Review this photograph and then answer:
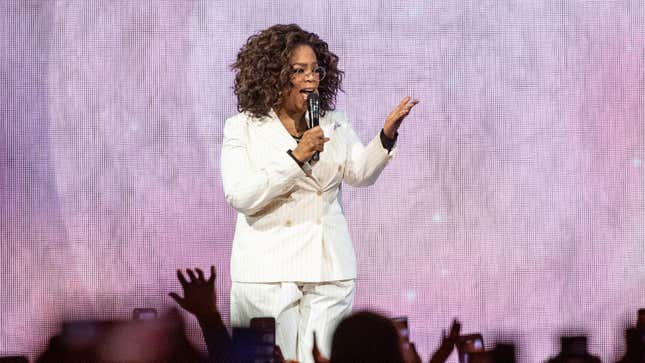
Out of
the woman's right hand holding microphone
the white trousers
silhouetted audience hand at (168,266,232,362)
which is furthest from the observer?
the white trousers

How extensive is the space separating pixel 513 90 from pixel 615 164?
1.65ft

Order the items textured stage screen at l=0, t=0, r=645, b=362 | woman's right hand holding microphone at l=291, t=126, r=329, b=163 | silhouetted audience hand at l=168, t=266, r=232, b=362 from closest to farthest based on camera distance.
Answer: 1. silhouetted audience hand at l=168, t=266, r=232, b=362
2. woman's right hand holding microphone at l=291, t=126, r=329, b=163
3. textured stage screen at l=0, t=0, r=645, b=362

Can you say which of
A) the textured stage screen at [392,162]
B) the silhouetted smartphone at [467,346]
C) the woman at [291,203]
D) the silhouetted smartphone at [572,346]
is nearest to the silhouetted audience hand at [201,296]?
the woman at [291,203]

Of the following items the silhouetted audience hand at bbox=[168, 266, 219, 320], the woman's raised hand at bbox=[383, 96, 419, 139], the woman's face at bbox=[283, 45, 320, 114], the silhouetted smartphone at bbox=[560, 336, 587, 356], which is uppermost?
the woman's face at bbox=[283, 45, 320, 114]

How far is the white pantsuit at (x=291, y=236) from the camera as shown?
3.03m

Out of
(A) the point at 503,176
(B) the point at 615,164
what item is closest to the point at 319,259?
(A) the point at 503,176

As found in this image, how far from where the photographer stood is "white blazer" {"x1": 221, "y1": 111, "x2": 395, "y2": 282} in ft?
9.94

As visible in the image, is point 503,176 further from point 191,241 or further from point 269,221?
point 269,221

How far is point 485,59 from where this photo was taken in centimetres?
424

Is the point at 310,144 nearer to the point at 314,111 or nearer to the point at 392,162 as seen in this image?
the point at 314,111

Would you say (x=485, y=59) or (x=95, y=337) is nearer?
(x=95, y=337)

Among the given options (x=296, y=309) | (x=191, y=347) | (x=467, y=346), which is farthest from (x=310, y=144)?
(x=191, y=347)

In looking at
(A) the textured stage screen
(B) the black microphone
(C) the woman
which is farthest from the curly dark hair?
(A) the textured stage screen

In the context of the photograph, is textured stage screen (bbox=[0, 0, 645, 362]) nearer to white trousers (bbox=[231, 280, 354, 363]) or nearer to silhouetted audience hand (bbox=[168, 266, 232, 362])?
Answer: white trousers (bbox=[231, 280, 354, 363])
